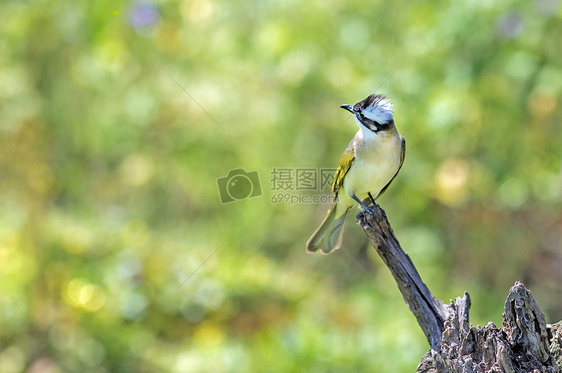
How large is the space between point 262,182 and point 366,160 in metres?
2.61

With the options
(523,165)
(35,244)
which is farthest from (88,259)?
(523,165)

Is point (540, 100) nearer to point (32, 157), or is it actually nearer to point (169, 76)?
point (169, 76)

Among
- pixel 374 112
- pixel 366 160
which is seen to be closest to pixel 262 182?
pixel 366 160

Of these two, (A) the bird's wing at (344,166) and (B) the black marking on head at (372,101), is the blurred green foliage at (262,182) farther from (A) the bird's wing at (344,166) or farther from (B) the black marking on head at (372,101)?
(B) the black marking on head at (372,101)

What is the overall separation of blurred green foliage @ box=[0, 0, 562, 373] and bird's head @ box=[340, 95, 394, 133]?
67.1 inches

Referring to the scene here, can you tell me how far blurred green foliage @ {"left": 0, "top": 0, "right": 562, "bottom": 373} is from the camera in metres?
4.71

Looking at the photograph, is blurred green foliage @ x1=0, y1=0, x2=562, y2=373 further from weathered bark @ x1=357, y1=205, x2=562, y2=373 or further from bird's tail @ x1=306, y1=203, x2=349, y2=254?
weathered bark @ x1=357, y1=205, x2=562, y2=373

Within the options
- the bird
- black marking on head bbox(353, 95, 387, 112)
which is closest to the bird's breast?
the bird

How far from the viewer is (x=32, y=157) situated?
5.32m

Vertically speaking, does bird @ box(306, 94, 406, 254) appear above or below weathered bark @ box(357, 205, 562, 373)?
above

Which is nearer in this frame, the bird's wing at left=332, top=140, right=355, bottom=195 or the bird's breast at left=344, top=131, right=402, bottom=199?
the bird's breast at left=344, top=131, right=402, bottom=199

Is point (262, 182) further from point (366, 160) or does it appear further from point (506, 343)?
point (506, 343)

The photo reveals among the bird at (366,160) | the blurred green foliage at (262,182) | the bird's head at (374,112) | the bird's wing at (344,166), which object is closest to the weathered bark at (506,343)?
the bird at (366,160)

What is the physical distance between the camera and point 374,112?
122 inches
